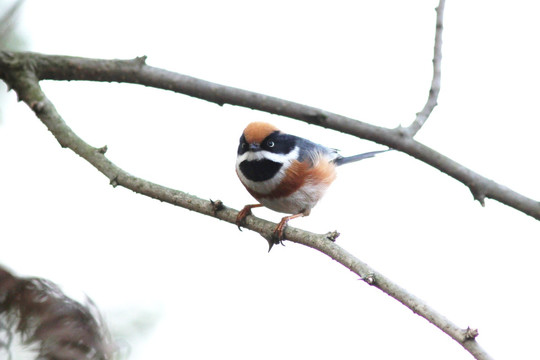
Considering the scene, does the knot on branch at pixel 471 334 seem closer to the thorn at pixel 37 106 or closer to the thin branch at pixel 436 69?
the thin branch at pixel 436 69

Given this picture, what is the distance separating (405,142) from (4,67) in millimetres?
1681

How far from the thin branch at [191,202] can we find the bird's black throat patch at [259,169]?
1657 millimetres

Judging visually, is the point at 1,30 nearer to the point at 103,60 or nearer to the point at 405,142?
the point at 103,60

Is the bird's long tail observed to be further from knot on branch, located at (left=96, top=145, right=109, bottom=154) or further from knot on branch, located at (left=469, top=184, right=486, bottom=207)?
knot on branch, located at (left=469, top=184, right=486, bottom=207)

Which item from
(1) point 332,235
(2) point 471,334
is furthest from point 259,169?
(2) point 471,334

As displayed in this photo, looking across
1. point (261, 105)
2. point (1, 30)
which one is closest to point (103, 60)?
point (1, 30)

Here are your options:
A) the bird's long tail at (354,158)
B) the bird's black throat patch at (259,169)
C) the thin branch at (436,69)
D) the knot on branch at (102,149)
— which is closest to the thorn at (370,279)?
the thin branch at (436,69)

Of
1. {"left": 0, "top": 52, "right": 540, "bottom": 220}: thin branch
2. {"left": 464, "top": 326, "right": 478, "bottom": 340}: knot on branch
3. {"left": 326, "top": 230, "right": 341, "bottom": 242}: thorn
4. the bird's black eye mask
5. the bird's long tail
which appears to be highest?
the bird's long tail

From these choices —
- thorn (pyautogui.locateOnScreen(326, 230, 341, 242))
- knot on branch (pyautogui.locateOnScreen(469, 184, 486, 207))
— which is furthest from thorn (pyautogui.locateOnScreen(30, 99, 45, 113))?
knot on branch (pyautogui.locateOnScreen(469, 184, 486, 207))

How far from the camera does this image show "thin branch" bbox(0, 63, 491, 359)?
2883 millimetres

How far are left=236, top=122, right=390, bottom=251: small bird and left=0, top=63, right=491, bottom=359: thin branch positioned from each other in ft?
5.47

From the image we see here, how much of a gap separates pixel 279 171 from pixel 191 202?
209cm

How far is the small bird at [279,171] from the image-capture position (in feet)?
19.2

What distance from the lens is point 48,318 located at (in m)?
1.70
